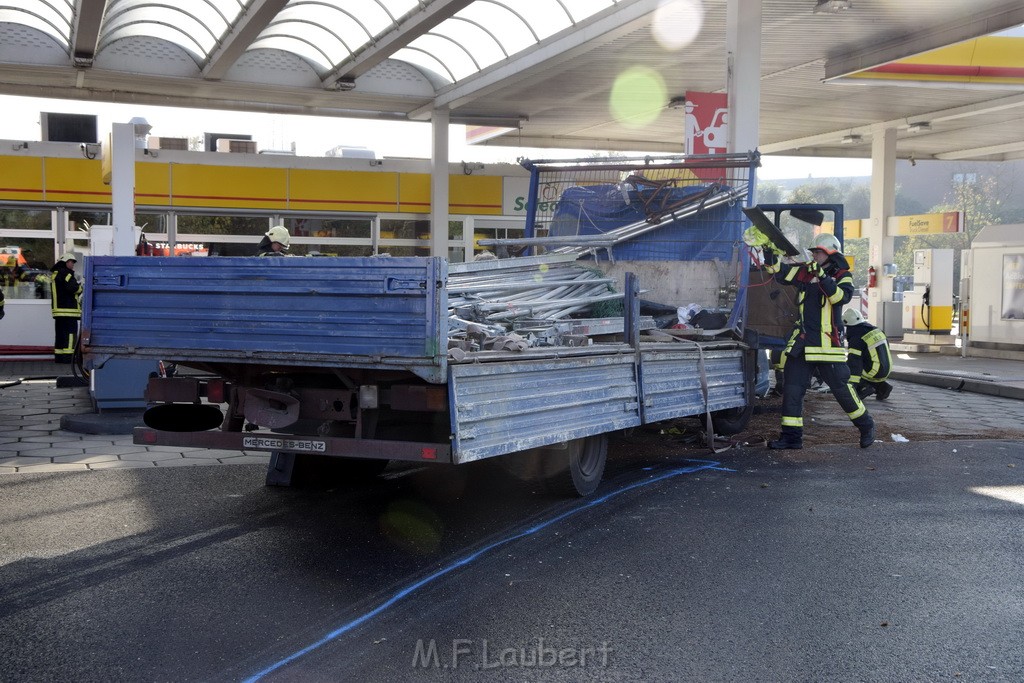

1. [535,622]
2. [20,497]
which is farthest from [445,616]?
[20,497]

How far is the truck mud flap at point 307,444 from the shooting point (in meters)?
5.37

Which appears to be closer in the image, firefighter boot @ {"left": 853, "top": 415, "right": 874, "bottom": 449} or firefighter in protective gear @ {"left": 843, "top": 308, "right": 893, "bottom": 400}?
firefighter boot @ {"left": 853, "top": 415, "right": 874, "bottom": 449}

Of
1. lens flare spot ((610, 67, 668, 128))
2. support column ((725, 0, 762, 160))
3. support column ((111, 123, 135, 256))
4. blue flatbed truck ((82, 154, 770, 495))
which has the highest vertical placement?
lens flare spot ((610, 67, 668, 128))

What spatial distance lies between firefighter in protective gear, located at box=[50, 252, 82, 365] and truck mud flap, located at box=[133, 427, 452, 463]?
9.28 m

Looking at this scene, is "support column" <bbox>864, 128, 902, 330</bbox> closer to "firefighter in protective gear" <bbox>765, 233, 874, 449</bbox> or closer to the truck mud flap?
"firefighter in protective gear" <bbox>765, 233, 874, 449</bbox>

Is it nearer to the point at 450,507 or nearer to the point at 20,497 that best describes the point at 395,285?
the point at 450,507

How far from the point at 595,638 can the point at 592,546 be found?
143cm

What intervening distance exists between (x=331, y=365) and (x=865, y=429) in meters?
5.71

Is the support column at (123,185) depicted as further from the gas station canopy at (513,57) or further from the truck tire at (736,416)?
the truck tire at (736,416)

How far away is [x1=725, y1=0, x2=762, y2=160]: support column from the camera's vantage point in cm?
1305

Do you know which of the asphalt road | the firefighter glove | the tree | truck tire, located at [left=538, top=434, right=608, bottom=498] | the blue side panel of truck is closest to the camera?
the asphalt road

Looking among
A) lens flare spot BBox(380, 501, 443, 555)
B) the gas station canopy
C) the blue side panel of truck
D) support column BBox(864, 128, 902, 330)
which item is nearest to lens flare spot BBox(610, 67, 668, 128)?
the gas station canopy

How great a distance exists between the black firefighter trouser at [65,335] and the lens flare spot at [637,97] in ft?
33.3

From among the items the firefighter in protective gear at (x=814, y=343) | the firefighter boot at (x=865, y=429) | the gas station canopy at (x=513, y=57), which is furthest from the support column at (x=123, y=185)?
the firefighter boot at (x=865, y=429)
